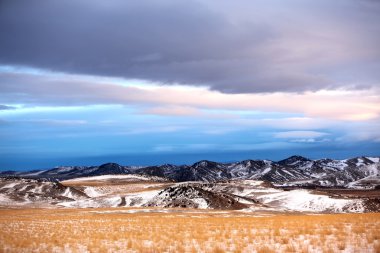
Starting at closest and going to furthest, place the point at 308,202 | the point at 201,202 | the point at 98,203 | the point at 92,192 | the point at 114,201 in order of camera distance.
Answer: the point at 201,202 → the point at 98,203 → the point at 114,201 → the point at 308,202 → the point at 92,192

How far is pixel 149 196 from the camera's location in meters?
129

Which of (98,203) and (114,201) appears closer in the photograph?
(98,203)

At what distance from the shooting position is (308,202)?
14612cm

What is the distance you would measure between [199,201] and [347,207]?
52929 mm

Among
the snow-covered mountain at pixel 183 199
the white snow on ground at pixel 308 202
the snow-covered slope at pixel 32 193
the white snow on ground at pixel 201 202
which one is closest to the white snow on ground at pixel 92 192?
the snow-covered mountain at pixel 183 199

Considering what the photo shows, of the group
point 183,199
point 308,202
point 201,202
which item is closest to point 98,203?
point 183,199

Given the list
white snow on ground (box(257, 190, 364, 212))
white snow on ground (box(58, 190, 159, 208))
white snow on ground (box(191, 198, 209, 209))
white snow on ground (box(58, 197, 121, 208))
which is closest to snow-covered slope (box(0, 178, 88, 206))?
white snow on ground (box(58, 197, 121, 208))

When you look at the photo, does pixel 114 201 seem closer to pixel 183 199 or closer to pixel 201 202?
pixel 183 199

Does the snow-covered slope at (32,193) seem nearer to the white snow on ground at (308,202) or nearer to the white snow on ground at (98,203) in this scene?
the white snow on ground at (98,203)

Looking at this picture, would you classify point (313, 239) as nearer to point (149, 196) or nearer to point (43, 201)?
point (149, 196)

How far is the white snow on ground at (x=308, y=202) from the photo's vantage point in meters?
133

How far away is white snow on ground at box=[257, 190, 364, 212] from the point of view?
438ft

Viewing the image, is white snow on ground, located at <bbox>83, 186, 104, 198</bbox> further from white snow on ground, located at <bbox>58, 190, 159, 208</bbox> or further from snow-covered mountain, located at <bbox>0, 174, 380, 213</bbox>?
white snow on ground, located at <bbox>58, 190, 159, 208</bbox>

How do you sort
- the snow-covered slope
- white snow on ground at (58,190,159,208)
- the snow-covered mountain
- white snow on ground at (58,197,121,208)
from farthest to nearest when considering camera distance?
the snow-covered slope
white snow on ground at (58,190,159,208)
white snow on ground at (58,197,121,208)
the snow-covered mountain
